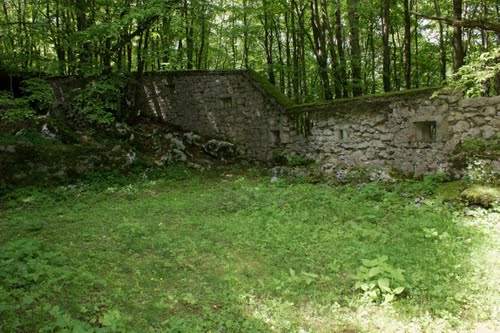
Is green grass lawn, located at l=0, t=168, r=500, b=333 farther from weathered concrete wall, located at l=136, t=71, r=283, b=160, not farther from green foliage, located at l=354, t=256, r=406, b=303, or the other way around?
weathered concrete wall, located at l=136, t=71, r=283, b=160

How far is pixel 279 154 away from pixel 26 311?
7821 millimetres

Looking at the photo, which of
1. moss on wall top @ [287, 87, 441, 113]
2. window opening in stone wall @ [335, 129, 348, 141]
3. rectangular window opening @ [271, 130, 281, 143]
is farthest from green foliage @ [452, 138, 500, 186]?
rectangular window opening @ [271, 130, 281, 143]

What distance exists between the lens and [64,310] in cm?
301

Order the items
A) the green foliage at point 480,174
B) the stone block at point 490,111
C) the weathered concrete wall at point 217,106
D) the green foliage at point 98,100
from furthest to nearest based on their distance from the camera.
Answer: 1. the weathered concrete wall at point 217,106
2. the green foliage at point 98,100
3. the stone block at point 490,111
4. the green foliage at point 480,174

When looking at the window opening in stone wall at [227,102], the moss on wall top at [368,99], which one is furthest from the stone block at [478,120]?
the window opening in stone wall at [227,102]

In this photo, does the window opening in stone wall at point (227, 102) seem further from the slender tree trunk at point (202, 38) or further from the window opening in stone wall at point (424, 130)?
the window opening in stone wall at point (424, 130)

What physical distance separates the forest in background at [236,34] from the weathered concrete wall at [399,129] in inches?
56.4

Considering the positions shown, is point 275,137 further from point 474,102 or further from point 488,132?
point 488,132

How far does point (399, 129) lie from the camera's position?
7.50 metres

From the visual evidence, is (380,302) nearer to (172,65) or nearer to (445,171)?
(445,171)

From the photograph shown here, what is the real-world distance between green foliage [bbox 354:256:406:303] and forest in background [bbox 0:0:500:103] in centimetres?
365

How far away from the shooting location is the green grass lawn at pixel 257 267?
298 cm

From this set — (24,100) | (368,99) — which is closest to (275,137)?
(368,99)

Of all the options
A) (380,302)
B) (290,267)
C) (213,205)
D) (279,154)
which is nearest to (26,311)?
(290,267)
